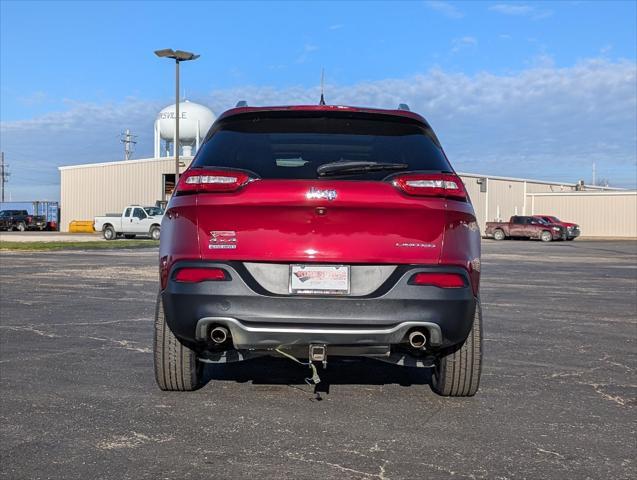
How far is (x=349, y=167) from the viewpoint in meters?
4.11

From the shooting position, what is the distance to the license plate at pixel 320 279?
12.8 feet

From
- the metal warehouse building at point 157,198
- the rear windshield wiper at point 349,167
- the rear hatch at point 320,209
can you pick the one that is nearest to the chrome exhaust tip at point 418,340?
the rear hatch at point 320,209

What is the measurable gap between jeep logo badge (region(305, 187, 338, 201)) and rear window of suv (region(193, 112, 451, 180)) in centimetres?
32

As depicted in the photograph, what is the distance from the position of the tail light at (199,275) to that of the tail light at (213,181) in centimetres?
46

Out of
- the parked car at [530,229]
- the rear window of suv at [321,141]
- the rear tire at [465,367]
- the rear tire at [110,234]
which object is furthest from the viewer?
the parked car at [530,229]

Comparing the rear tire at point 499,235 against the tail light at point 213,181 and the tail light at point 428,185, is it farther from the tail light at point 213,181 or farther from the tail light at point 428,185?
the tail light at point 213,181

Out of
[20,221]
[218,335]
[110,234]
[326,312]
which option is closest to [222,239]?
[218,335]

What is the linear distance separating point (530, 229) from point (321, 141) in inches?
1675

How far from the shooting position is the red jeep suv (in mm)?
3906

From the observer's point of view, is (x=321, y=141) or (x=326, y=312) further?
(x=321, y=141)

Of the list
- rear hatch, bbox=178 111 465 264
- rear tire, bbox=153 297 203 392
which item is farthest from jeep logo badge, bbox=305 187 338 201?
rear tire, bbox=153 297 203 392

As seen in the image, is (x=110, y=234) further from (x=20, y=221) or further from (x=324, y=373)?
(x=324, y=373)

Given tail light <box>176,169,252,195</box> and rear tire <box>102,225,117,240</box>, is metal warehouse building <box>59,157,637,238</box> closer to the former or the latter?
rear tire <box>102,225,117,240</box>

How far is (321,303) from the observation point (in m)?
3.90
